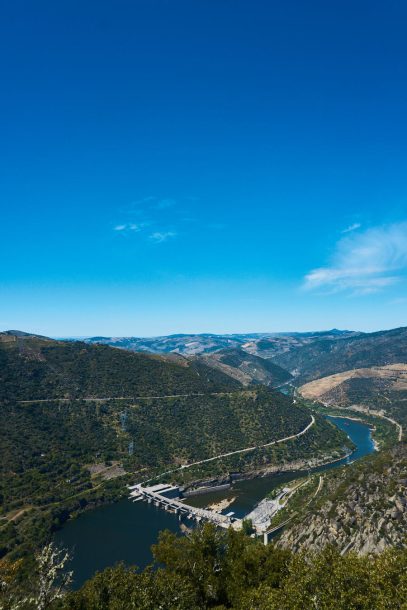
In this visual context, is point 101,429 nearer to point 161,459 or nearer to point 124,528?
point 161,459

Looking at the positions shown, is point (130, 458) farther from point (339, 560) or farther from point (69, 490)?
point (339, 560)

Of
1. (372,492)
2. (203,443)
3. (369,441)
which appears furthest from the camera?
(369,441)

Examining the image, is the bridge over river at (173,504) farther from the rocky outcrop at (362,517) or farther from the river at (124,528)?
the rocky outcrop at (362,517)

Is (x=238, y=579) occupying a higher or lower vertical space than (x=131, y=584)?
lower

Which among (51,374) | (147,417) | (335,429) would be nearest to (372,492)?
(147,417)

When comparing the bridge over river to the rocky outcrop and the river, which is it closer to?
the river

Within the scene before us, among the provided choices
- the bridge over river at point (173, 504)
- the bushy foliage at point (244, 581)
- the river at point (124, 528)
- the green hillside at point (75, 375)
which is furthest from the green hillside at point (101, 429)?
the bushy foliage at point (244, 581)

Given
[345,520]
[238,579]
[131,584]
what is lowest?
[345,520]
